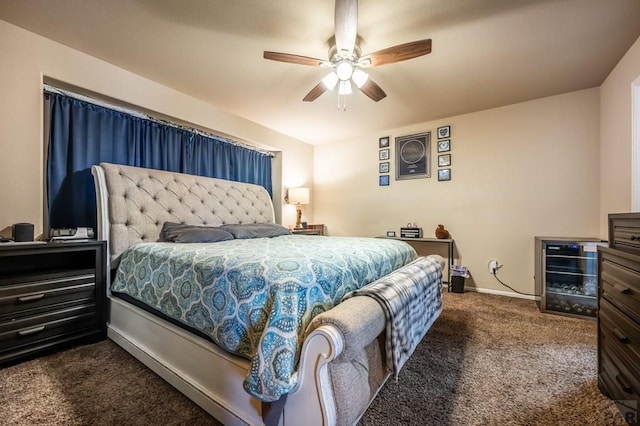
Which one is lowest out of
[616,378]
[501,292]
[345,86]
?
[501,292]

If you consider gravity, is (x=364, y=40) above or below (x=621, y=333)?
above

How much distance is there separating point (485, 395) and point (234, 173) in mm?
3518

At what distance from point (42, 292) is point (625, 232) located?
11.4 feet

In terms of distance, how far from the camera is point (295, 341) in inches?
39.8

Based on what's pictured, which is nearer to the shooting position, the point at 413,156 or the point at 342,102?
the point at 342,102

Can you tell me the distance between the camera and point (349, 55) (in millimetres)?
1934

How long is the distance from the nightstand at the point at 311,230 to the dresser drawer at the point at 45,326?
8.02 feet

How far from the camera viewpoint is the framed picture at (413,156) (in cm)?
384

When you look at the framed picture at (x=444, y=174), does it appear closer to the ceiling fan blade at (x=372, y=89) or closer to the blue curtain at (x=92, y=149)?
the ceiling fan blade at (x=372, y=89)

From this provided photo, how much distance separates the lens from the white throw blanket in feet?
4.22

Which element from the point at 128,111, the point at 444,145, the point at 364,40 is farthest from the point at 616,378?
the point at 128,111

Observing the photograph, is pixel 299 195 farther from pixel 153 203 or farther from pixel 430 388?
pixel 430 388

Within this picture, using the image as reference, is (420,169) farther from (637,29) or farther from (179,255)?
(179,255)

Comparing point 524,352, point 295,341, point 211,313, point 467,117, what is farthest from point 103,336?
point 467,117
